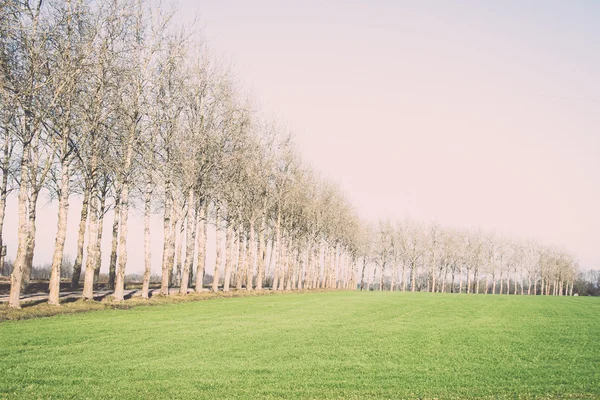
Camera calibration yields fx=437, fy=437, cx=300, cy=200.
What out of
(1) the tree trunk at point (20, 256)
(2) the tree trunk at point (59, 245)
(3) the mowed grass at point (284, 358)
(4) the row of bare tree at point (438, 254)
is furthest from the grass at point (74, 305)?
(4) the row of bare tree at point (438, 254)

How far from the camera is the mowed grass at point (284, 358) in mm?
10594

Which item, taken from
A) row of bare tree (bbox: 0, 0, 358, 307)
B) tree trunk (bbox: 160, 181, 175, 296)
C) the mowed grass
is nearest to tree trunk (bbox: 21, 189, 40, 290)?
row of bare tree (bbox: 0, 0, 358, 307)

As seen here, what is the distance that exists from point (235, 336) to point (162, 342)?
9.94 ft

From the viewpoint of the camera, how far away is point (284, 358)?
14086 mm

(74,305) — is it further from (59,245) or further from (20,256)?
(20,256)

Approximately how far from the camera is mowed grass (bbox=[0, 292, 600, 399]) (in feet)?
34.8

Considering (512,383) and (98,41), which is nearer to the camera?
(512,383)

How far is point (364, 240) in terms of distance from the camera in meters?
91.9

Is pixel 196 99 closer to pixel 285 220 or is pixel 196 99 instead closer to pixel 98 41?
pixel 98 41

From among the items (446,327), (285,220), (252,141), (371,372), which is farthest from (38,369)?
(285,220)

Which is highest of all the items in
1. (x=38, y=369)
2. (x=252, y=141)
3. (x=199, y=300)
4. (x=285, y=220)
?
(x=252, y=141)

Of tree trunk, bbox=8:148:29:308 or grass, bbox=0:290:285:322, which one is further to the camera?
tree trunk, bbox=8:148:29:308

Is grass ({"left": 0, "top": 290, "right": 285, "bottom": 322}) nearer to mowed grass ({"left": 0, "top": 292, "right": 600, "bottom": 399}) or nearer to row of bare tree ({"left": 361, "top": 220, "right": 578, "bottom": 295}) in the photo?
mowed grass ({"left": 0, "top": 292, "right": 600, "bottom": 399})

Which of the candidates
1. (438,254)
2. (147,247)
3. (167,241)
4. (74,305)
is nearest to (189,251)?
(167,241)
